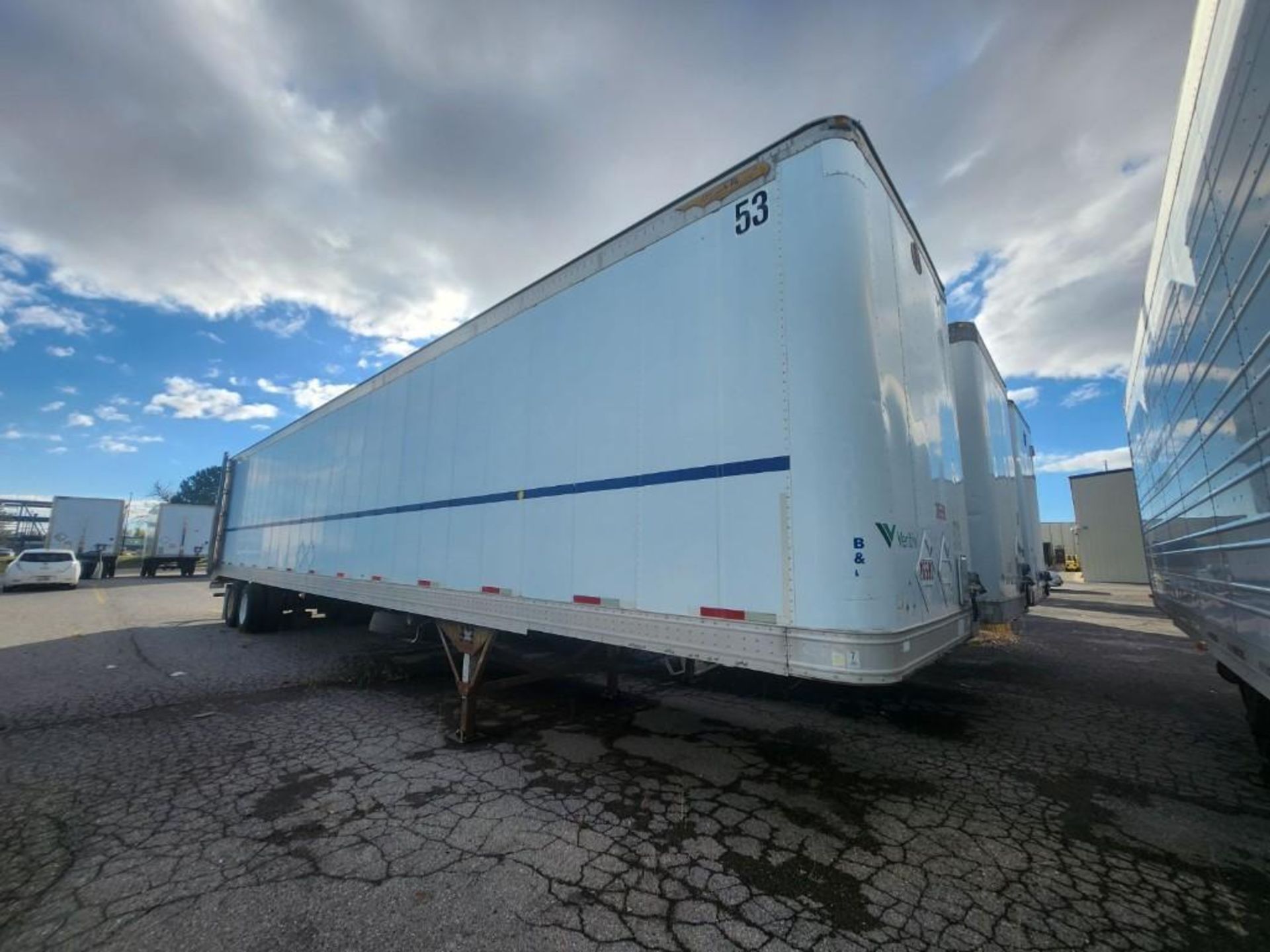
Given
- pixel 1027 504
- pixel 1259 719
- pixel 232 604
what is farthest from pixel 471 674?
pixel 232 604

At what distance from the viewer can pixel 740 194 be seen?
11.7ft

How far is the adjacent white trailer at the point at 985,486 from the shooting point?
17.6 feet

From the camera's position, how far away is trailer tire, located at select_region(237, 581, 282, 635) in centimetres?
1150

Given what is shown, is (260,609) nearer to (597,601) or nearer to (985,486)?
(597,601)

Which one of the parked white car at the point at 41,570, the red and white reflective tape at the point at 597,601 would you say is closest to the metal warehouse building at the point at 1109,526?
the red and white reflective tape at the point at 597,601

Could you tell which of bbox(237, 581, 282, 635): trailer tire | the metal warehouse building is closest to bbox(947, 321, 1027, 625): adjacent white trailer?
bbox(237, 581, 282, 635): trailer tire

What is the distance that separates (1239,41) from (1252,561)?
227cm

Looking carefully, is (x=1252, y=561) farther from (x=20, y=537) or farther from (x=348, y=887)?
(x=20, y=537)

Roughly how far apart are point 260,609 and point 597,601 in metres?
10.9

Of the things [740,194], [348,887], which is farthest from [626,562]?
[740,194]

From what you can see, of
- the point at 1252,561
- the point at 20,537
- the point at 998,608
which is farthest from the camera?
the point at 20,537

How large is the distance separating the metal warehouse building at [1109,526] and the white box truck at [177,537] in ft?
149

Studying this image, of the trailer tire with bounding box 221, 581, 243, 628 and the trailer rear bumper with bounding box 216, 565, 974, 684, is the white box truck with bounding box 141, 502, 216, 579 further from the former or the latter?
the trailer rear bumper with bounding box 216, 565, 974, 684

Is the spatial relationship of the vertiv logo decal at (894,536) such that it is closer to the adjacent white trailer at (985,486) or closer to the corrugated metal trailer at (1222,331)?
the corrugated metal trailer at (1222,331)
